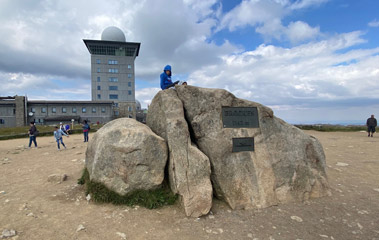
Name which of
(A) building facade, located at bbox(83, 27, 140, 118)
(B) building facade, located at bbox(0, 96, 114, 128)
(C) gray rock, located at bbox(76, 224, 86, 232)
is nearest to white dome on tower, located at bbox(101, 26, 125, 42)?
(A) building facade, located at bbox(83, 27, 140, 118)

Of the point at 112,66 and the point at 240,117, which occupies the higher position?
the point at 112,66

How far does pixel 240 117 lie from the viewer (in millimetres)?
6781

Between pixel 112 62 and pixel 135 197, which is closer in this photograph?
pixel 135 197

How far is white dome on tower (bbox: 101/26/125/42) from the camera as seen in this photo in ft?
256

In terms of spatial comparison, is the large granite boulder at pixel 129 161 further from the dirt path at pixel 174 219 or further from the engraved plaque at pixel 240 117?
the engraved plaque at pixel 240 117

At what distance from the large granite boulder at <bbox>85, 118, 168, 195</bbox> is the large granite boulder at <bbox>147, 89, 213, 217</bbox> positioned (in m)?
0.43

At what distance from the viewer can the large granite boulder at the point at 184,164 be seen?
546cm

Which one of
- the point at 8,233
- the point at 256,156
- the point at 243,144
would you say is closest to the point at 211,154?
the point at 243,144

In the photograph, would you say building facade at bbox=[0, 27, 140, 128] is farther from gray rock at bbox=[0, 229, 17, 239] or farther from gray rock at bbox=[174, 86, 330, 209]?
gray rock at bbox=[0, 229, 17, 239]

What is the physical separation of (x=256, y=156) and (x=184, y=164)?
234cm

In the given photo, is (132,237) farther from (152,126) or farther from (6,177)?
(6,177)

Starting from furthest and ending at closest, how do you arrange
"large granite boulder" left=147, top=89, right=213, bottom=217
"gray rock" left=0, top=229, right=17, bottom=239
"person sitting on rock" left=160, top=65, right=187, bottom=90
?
"person sitting on rock" left=160, top=65, right=187, bottom=90, "large granite boulder" left=147, top=89, right=213, bottom=217, "gray rock" left=0, top=229, right=17, bottom=239

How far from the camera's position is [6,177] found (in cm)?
835

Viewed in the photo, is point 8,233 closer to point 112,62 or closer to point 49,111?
point 49,111
